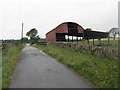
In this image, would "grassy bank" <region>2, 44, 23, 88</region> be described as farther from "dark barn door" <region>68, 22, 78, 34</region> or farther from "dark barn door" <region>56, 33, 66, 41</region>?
"dark barn door" <region>56, 33, 66, 41</region>

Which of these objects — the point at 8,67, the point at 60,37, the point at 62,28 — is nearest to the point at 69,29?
the point at 62,28

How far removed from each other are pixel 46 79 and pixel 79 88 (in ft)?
8.47

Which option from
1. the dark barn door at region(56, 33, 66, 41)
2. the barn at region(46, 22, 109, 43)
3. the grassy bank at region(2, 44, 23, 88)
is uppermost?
the barn at region(46, 22, 109, 43)

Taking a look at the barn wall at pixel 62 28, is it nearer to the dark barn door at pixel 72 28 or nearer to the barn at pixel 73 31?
the barn at pixel 73 31

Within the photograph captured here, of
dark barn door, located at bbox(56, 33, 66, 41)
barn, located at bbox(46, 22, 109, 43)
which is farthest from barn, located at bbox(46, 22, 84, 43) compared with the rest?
dark barn door, located at bbox(56, 33, 66, 41)

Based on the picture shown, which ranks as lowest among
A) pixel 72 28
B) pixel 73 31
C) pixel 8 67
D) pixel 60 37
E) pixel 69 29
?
pixel 8 67

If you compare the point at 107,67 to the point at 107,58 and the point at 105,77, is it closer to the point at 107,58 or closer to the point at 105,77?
the point at 105,77

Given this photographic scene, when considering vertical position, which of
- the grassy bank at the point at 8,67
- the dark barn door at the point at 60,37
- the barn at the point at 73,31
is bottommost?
the grassy bank at the point at 8,67

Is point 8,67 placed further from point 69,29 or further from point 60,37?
point 60,37

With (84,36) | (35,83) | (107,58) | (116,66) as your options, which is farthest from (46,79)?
(84,36)

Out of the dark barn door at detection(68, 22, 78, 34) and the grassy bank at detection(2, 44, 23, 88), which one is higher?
the dark barn door at detection(68, 22, 78, 34)

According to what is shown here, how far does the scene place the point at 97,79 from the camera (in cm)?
1055

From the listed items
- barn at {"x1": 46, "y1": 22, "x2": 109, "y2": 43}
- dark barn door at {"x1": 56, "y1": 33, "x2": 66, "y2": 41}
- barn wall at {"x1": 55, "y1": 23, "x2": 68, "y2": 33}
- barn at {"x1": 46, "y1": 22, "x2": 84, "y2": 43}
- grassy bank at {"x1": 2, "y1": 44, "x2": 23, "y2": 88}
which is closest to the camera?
grassy bank at {"x1": 2, "y1": 44, "x2": 23, "y2": 88}

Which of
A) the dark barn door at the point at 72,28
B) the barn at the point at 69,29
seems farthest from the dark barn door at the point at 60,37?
the dark barn door at the point at 72,28
